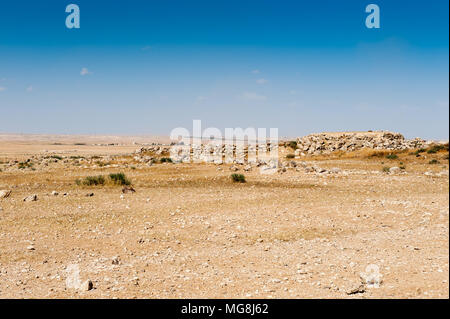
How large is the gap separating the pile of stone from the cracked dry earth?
73.3 feet

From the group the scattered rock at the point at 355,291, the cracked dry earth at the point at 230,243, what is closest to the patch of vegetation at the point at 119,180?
the cracked dry earth at the point at 230,243

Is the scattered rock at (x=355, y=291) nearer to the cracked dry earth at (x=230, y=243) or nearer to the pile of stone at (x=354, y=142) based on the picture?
the cracked dry earth at (x=230, y=243)

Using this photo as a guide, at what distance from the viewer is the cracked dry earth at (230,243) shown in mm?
5547

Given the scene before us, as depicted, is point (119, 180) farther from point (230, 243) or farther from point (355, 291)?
point (355, 291)

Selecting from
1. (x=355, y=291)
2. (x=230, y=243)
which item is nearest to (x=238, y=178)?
(x=230, y=243)

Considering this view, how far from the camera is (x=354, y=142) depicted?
38.2 meters

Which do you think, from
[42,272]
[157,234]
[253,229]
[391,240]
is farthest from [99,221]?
[391,240]

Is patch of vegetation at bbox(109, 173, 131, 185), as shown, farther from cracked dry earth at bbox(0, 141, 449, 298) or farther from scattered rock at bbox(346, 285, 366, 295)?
scattered rock at bbox(346, 285, 366, 295)

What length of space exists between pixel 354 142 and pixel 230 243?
33084mm

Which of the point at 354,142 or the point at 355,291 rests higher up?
the point at 354,142

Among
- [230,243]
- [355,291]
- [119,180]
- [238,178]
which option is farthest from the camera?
[238,178]

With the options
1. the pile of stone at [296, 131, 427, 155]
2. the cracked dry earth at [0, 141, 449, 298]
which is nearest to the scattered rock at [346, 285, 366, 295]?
the cracked dry earth at [0, 141, 449, 298]
